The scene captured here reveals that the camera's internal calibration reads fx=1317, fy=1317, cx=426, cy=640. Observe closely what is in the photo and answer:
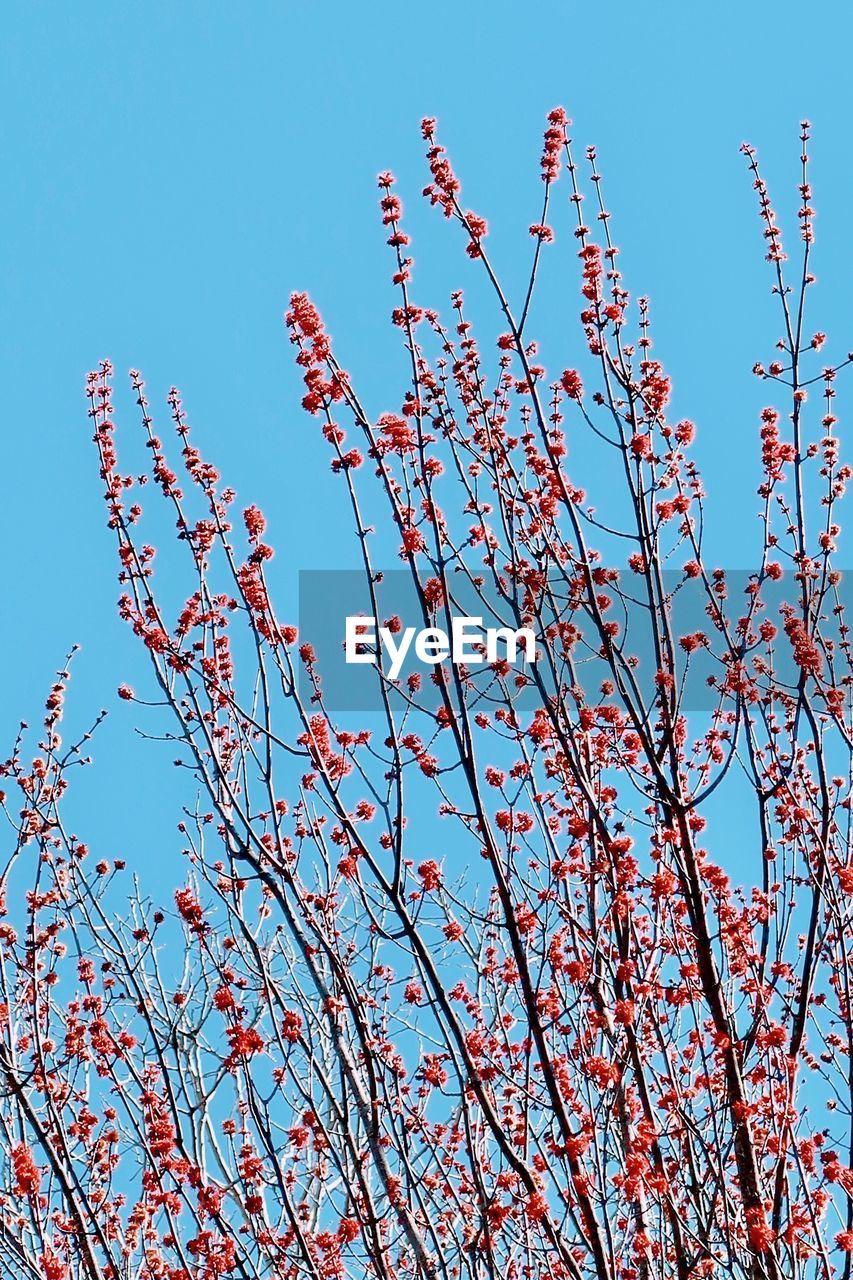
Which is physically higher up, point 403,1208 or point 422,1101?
point 422,1101

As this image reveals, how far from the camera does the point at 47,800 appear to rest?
5.10 metres

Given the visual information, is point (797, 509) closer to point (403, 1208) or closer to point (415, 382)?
point (415, 382)

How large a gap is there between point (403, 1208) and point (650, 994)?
964 mm

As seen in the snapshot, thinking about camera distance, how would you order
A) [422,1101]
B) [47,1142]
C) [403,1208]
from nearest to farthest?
[403,1208]
[47,1142]
[422,1101]

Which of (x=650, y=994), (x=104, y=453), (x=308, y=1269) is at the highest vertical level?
(x=104, y=453)

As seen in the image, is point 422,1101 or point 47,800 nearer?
point 47,800

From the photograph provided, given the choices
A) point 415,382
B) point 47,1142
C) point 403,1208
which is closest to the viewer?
point 403,1208

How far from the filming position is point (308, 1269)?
3783mm

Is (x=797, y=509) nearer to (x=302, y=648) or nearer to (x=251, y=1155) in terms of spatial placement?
(x=302, y=648)

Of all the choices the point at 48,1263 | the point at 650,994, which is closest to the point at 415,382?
the point at 650,994

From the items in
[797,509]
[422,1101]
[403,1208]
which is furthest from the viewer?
[422,1101]

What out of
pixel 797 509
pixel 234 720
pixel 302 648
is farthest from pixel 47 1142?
pixel 797 509

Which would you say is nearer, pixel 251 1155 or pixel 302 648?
pixel 251 1155

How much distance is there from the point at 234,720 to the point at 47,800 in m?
1.22
